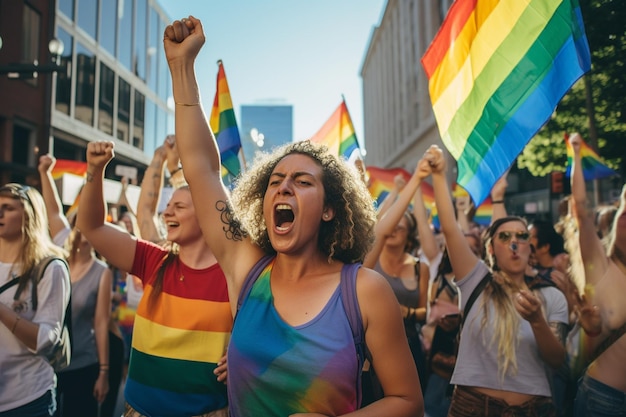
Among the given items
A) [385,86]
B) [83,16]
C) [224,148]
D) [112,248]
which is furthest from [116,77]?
[385,86]

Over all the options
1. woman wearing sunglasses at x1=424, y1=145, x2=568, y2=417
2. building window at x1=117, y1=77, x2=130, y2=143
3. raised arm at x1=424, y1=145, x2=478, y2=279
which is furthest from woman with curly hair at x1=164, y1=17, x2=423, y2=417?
building window at x1=117, y1=77, x2=130, y2=143

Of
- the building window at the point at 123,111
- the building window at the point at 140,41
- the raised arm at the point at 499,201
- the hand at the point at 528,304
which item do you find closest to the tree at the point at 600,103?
the raised arm at the point at 499,201

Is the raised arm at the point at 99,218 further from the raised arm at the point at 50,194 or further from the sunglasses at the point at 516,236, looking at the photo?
the sunglasses at the point at 516,236

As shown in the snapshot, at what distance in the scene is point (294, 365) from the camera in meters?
1.68

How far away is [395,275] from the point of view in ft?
15.1

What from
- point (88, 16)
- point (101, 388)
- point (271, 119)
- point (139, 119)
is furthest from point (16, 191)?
point (271, 119)

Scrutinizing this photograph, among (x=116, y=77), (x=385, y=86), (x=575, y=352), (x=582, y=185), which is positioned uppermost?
(x=385, y=86)

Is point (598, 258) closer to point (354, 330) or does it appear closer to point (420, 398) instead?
point (420, 398)

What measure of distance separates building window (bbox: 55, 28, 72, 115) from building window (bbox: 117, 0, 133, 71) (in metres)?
6.32

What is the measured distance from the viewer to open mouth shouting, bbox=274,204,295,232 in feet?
6.27

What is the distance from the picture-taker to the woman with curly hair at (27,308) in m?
2.80

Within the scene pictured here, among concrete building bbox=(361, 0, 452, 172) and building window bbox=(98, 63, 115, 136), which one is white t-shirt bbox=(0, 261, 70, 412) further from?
concrete building bbox=(361, 0, 452, 172)

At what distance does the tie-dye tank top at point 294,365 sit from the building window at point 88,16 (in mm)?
25172

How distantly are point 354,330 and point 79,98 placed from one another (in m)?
24.4
